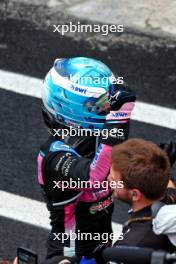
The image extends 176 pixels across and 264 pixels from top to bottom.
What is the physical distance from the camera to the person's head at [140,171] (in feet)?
13.4

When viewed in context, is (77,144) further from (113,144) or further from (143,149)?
(143,149)

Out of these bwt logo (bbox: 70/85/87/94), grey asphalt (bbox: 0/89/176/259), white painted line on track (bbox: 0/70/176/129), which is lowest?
grey asphalt (bbox: 0/89/176/259)

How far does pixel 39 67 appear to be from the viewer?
8.20 metres

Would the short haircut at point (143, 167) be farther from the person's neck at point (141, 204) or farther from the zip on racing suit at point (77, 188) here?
the zip on racing suit at point (77, 188)

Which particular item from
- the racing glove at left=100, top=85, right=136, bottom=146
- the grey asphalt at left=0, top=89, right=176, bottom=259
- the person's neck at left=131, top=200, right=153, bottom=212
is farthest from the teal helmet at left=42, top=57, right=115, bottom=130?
the grey asphalt at left=0, top=89, right=176, bottom=259

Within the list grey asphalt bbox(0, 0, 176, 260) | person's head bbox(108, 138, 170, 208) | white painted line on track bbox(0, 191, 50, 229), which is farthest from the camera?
grey asphalt bbox(0, 0, 176, 260)

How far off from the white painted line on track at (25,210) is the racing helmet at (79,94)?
2.24 m

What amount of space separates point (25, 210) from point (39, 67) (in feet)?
6.11

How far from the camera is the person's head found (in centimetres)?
408

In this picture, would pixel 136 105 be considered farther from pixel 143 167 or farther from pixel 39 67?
pixel 143 167

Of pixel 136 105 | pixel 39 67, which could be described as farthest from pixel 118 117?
pixel 39 67

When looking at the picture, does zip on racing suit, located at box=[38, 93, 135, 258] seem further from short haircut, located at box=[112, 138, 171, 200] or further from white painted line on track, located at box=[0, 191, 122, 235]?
white painted line on track, located at box=[0, 191, 122, 235]

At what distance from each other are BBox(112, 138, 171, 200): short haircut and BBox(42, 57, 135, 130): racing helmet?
1.80ft

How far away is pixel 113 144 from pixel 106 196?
509 mm
